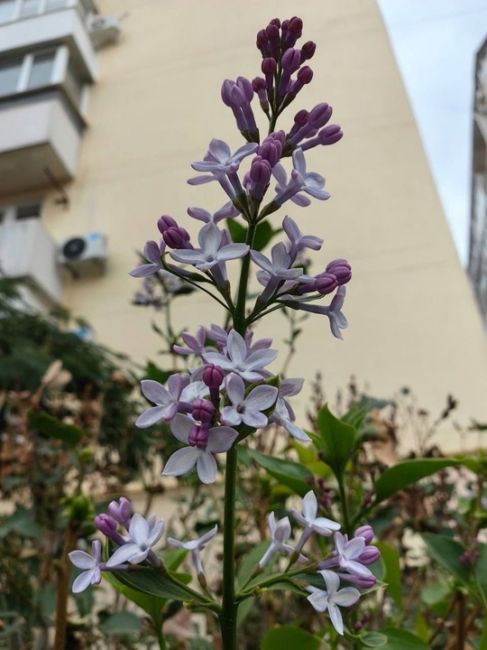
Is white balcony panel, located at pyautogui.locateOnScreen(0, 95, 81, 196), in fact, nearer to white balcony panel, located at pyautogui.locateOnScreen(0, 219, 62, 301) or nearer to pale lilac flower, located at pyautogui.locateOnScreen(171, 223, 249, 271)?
white balcony panel, located at pyautogui.locateOnScreen(0, 219, 62, 301)

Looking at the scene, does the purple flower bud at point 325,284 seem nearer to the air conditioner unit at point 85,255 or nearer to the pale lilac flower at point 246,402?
the pale lilac flower at point 246,402

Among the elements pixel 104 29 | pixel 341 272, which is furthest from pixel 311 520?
pixel 104 29

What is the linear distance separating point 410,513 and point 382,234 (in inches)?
71.9

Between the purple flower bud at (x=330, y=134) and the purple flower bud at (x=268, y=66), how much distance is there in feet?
0.16

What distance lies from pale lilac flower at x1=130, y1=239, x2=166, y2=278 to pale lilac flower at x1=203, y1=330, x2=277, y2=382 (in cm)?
7

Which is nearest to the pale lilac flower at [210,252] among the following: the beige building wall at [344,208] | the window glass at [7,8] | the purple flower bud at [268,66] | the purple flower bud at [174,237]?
the purple flower bud at [174,237]

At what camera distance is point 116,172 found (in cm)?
293

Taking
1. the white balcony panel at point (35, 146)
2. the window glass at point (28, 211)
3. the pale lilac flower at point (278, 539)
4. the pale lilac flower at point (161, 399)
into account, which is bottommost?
the pale lilac flower at point (278, 539)

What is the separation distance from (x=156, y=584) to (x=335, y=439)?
0.19 meters

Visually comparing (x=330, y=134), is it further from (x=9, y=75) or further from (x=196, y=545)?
(x=9, y=75)

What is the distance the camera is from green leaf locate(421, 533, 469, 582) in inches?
17.9

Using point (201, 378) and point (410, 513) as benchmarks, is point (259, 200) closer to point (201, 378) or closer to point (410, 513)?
point (201, 378)

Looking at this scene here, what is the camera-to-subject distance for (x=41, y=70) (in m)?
3.77

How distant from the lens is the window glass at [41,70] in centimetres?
367
